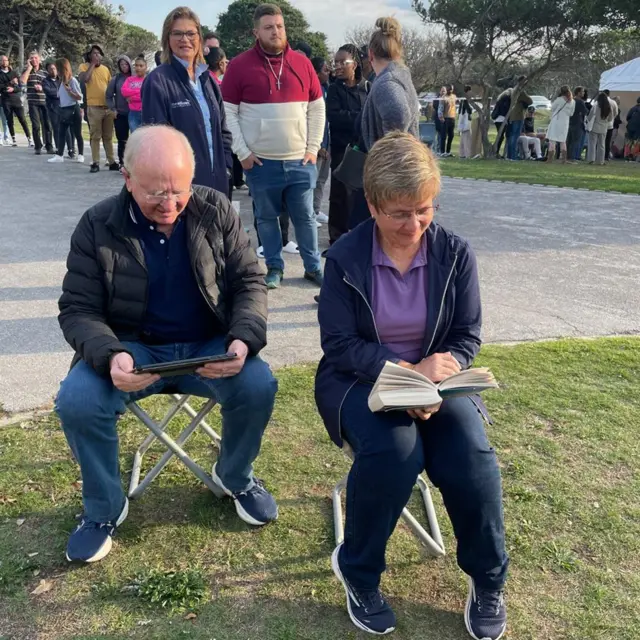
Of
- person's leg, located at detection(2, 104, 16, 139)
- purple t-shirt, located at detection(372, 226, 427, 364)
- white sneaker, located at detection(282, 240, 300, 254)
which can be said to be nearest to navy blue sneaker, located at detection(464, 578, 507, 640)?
purple t-shirt, located at detection(372, 226, 427, 364)

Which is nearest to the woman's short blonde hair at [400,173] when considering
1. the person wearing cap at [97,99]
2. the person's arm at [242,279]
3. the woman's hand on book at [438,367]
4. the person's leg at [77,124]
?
the woman's hand on book at [438,367]

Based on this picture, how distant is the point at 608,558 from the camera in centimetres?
252

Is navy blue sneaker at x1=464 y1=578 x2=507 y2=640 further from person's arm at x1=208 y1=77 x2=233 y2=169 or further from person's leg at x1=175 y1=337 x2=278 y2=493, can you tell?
person's arm at x1=208 y1=77 x2=233 y2=169

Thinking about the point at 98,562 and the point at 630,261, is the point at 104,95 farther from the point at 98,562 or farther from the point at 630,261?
the point at 98,562

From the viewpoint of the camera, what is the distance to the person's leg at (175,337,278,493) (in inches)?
98.9

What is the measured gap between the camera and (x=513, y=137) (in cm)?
1948

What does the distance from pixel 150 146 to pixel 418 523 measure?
1786mm

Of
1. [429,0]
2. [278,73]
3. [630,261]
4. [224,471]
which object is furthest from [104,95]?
[429,0]

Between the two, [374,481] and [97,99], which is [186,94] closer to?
[374,481]

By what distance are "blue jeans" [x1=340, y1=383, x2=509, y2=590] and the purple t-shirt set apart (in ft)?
1.01

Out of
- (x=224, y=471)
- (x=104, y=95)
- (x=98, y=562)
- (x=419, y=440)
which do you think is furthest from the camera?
(x=104, y=95)

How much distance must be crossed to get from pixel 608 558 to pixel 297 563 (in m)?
1.20

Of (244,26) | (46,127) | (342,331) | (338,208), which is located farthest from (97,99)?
(244,26)

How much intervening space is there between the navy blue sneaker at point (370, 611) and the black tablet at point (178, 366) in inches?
34.9
